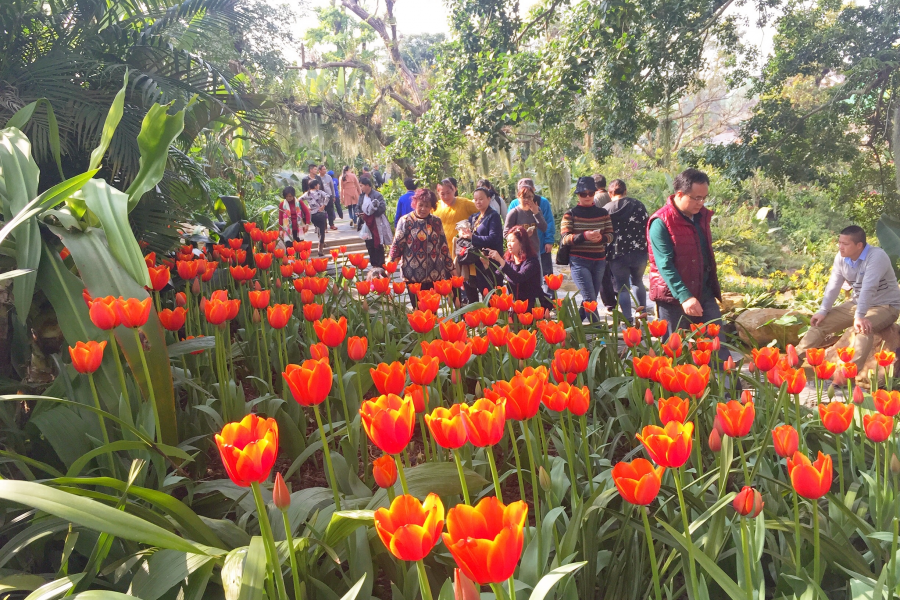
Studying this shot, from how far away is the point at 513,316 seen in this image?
3.05 m

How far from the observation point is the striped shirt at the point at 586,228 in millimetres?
4574

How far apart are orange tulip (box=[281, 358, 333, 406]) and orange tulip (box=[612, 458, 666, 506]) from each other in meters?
0.54

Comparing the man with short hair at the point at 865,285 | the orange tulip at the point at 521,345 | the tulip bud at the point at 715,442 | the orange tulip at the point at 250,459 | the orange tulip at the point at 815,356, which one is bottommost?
the man with short hair at the point at 865,285

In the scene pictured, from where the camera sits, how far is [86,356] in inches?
50.2

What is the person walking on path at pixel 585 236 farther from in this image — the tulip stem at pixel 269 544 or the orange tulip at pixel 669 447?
the tulip stem at pixel 269 544

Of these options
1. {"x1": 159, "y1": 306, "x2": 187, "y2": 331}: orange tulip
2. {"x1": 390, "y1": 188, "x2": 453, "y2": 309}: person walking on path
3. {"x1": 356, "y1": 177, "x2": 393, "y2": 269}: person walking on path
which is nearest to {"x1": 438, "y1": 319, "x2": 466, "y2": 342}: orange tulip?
{"x1": 159, "y1": 306, "x2": 187, "y2": 331}: orange tulip

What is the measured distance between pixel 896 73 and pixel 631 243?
2.96 metres

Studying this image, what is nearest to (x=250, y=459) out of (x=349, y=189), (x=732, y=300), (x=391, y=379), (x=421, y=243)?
(x=391, y=379)

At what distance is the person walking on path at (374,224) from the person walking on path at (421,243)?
2.69 m

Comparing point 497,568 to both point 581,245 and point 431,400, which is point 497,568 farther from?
point 581,245

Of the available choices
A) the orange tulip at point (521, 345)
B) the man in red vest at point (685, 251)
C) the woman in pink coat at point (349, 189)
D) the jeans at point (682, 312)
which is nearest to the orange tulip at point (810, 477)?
the orange tulip at point (521, 345)

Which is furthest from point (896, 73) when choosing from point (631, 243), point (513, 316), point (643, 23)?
point (513, 316)

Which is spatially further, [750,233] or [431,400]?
[750,233]

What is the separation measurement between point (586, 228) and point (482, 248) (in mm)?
812
